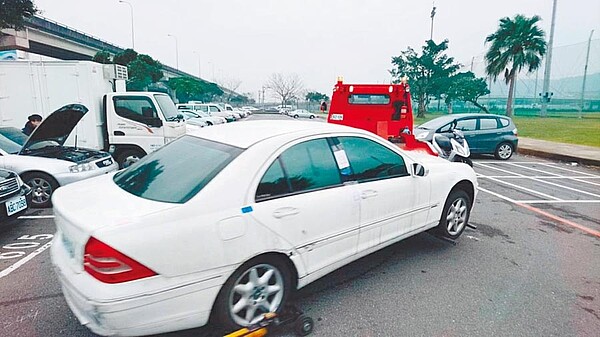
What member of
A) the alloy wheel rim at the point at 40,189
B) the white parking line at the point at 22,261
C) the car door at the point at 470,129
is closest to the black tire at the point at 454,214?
the white parking line at the point at 22,261

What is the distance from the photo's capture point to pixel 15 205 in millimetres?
4227

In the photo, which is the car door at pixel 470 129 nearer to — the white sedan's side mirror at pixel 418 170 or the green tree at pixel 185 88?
the white sedan's side mirror at pixel 418 170

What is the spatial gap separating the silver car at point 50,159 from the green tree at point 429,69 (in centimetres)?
4244

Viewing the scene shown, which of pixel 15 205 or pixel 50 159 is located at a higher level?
pixel 50 159

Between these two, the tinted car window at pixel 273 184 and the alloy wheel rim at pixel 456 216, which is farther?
the alloy wheel rim at pixel 456 216

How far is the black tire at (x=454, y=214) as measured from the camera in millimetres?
4070

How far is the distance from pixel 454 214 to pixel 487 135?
797 centimetres

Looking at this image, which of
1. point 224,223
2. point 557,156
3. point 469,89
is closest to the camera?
point 224,223

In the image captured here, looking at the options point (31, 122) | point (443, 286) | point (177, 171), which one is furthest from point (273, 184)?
point (31, 122)

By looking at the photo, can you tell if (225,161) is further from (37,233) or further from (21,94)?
(21,94)

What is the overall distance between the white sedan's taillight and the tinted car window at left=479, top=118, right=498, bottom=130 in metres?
11.2

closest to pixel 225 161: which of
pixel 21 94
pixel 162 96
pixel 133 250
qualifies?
pixel 133 250

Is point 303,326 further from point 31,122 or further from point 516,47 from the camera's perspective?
point 516,47

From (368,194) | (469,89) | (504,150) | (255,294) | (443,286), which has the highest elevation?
(469,89)
